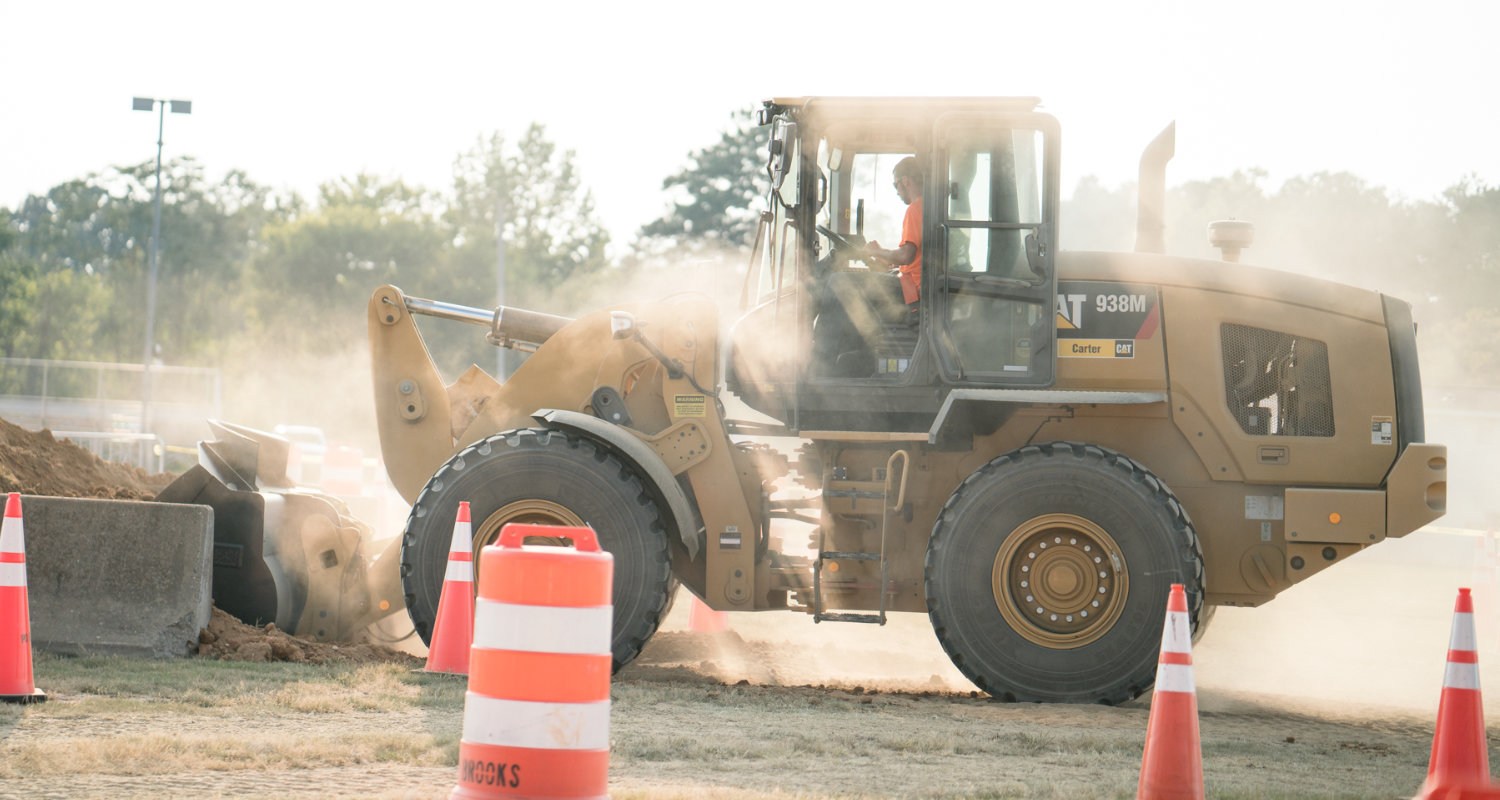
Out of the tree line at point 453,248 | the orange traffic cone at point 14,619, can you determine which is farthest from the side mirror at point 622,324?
the tree line at point 453,248

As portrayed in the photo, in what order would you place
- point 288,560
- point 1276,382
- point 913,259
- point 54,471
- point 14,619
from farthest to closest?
point 54,471 < point 288,560 < point 913,259 < point 1276,382 < point 14,619

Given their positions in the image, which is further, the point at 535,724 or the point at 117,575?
the point at 117,575

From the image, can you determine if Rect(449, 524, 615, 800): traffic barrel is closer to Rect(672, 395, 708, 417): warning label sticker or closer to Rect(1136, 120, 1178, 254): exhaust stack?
Rect(672, 395, 708, 417): warning label sticker

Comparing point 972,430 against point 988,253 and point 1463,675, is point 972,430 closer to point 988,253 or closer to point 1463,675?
point 988,253

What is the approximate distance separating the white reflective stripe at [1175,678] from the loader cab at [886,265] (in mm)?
3006

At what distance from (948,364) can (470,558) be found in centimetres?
270

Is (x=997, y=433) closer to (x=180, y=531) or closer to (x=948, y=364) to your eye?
(x=948, y=364)

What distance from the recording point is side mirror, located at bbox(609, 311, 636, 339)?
25.9 feet

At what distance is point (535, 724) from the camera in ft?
13.3

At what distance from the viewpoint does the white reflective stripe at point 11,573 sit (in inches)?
262

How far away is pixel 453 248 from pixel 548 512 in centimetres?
6427

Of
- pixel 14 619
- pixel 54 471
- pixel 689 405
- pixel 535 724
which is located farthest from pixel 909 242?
pixel 54 471

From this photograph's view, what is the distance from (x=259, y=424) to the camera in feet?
143

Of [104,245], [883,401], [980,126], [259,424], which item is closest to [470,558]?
[883,401]
